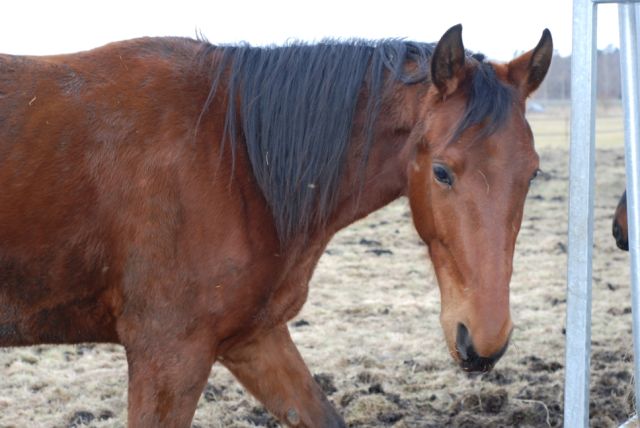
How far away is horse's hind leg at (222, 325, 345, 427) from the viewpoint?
12.1 ft

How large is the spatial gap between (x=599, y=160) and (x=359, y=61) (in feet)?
53.9

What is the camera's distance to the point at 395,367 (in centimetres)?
564

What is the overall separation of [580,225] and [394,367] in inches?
114

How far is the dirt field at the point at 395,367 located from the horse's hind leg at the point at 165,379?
1.04 metres

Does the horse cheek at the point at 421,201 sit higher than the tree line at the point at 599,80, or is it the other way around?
the tree line at the point at 599,80

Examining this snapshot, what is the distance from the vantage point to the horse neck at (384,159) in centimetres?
328

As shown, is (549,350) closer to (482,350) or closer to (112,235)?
(482,350)

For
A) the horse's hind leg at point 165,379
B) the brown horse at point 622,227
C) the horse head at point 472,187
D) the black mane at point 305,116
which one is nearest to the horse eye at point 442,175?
the horse head at point 472,187

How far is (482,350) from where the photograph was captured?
2.81 meters

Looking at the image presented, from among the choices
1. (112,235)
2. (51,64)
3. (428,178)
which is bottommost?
(112,235)

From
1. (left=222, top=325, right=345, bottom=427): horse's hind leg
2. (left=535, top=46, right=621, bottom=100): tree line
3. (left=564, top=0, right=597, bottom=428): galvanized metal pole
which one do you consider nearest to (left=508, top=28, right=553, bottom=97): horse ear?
(left=564, top=0, right=597, bottom=428): galvanized metal pole

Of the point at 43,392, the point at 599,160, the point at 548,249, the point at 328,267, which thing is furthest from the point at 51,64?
the point at 599,160

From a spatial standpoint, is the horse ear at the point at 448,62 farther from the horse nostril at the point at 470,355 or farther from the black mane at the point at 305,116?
the horse nostril at the point at 470,355

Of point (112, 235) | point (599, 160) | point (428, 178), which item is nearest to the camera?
point (428, 178)
